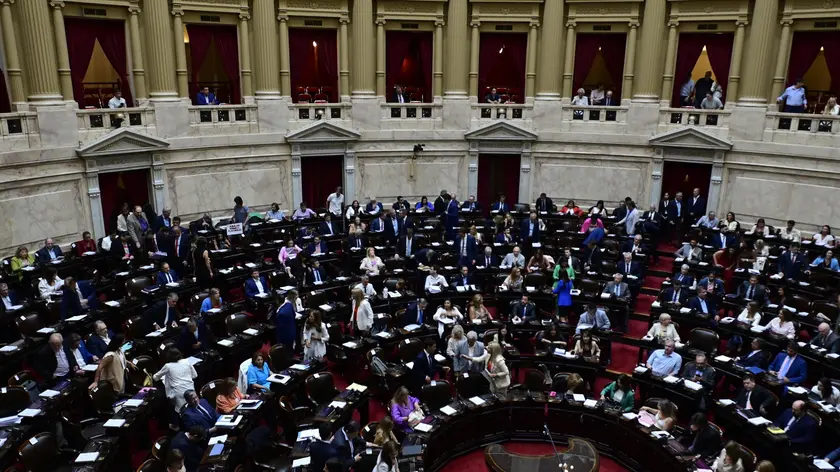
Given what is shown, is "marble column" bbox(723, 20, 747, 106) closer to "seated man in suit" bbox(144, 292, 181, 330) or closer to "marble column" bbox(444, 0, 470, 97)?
"marble column" bbox(444, 0, 470, 97)

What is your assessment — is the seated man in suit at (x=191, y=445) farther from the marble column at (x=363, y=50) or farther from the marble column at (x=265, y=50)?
the marble column at (x=363, y=50)

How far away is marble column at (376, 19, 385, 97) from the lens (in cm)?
2411

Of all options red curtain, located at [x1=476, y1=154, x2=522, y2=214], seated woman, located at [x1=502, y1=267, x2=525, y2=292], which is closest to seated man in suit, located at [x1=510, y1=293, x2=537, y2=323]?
seated woman, located at [x1=502, y1=267, x2=525, y2=292]

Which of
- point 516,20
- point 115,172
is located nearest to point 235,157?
point 115,172

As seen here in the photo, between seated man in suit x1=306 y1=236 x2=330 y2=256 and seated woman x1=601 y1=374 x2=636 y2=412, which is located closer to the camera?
seated woman x1=601 y1=374 x2=636 y2=412

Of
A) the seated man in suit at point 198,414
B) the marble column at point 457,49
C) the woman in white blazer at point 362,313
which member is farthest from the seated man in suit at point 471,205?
the seated man in suit at point 198,414

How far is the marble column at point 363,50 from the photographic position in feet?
77.2

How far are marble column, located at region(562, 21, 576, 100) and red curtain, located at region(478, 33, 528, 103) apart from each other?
158 cm

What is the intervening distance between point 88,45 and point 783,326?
67.0 feet

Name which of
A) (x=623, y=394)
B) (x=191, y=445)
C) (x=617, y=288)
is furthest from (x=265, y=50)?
(x=623, y=394)

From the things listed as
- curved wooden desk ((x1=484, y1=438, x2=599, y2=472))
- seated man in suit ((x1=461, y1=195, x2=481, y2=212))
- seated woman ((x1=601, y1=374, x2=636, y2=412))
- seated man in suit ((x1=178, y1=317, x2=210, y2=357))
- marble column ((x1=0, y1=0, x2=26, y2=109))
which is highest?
marble column ((x1=0, y1=0, x2=26, y2=109))

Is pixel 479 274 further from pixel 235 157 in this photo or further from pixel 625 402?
pixel 235 157

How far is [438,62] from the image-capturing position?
2462 cm

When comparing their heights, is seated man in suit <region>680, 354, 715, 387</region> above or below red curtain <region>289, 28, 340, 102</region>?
below
